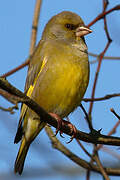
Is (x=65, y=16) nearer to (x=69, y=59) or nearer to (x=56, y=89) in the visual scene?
(x=69, y=59)

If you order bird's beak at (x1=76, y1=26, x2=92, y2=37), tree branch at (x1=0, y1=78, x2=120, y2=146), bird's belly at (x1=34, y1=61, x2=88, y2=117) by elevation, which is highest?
bird's beak at (x1=76, y1=26, x2=92, y2=37)

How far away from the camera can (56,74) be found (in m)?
4.22

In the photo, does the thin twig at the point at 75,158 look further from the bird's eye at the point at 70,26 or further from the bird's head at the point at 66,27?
the bird's eye at the point at 70,26

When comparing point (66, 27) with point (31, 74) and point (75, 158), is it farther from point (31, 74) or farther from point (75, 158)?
point (75, 158)

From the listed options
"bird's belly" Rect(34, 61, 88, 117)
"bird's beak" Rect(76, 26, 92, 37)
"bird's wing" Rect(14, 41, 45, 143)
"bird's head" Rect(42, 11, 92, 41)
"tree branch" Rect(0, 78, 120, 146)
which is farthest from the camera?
"bird's head" Rect(42, 11, 92, 41)

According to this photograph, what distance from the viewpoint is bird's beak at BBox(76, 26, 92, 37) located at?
15.5ft

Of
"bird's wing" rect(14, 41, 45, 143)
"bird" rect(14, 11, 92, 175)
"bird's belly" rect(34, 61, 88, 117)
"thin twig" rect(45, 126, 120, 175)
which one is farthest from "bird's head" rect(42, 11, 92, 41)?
"thin twig" rect(45, 126, 120, 175)

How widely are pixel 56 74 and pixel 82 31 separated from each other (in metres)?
0.93

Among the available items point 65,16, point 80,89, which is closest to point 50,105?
point 80,89

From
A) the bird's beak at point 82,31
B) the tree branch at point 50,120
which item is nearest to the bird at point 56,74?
the bird's beak at point 82,31

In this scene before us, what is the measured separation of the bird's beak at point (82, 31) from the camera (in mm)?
4719

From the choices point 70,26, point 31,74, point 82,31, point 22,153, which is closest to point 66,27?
point 70,26

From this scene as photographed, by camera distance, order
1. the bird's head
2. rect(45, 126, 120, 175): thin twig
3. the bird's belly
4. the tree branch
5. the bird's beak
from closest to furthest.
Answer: the tree branch
rect(45, 126, 120, 175): thin twig
the bird's belly
the bird's beak
the bird's head

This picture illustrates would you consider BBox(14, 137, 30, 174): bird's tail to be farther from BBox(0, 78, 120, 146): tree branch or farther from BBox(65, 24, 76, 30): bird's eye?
BBox(65, 24, 76, 30): bird's eye
